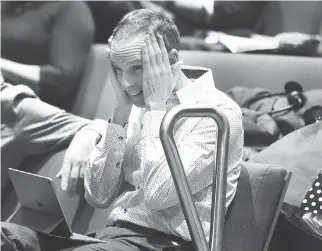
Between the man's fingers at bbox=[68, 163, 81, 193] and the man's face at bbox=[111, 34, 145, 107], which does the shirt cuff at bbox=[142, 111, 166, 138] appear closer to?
the man's face at bbox=[111, 34, 145, 107]

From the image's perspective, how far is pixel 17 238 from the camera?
147cm

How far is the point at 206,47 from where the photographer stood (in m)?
2.53

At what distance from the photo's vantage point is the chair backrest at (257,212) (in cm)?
143

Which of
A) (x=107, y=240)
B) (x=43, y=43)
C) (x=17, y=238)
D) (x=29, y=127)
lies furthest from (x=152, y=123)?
(x=43, y=43)

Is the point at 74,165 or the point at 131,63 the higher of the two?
the point at 131,63

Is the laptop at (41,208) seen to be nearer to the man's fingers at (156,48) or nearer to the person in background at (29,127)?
the man's fingers at (156,48)

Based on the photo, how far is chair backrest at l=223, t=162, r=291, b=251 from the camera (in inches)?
56.4

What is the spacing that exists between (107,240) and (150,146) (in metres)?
0.25

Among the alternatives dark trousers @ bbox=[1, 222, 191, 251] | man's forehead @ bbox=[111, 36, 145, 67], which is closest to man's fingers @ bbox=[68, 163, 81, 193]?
dark trousers @ bbox=[1, 222, 191, 251]

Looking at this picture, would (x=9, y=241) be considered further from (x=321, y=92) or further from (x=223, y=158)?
(x=321, y=92)

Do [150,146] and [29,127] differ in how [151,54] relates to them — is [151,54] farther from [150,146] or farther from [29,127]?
[29,127]

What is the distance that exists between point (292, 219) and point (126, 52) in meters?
0.59

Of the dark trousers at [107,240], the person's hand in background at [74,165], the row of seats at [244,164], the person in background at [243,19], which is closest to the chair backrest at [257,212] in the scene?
the row of seats at [244,164]

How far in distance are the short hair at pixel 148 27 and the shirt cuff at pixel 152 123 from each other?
0.58ft
